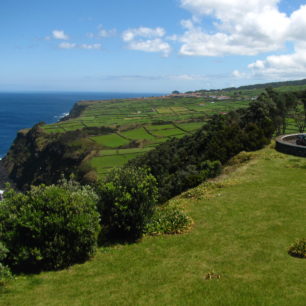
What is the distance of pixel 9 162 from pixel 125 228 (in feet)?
341

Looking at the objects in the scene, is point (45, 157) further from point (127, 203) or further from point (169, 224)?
point (127, 203)

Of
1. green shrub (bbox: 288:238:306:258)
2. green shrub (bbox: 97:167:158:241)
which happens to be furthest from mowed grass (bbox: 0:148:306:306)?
green shrub (bbox: 97:167:158:241)

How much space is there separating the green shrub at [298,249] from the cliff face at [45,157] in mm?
61041

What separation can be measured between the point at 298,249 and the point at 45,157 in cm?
9455

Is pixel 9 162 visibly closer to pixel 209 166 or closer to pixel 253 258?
pixel 209 166

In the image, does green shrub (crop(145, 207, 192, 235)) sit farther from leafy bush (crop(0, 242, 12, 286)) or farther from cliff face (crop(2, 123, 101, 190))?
cliff face (crop(2, 123, 101, 190))

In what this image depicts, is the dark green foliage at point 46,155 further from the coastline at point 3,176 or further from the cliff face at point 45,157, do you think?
the coastline at point 3,176

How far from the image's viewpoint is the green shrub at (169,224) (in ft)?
60.3

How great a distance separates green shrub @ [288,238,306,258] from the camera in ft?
45.5

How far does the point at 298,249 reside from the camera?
555 inches

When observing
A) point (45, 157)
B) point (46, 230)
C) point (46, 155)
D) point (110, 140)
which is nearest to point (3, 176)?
point (45, 157)

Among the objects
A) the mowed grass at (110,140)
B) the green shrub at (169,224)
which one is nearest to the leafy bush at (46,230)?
the green shrub at (169,224)

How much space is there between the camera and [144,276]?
13.1 meters

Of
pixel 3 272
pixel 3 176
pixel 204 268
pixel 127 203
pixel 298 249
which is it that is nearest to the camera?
pixel 3 272
